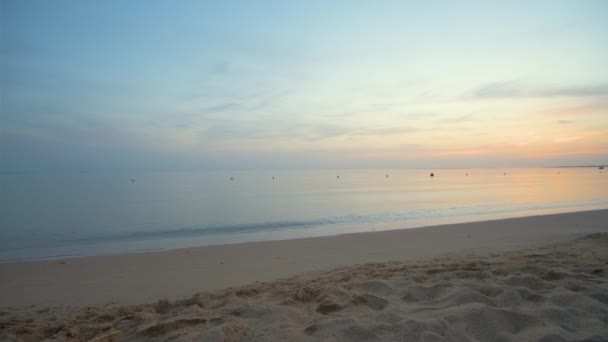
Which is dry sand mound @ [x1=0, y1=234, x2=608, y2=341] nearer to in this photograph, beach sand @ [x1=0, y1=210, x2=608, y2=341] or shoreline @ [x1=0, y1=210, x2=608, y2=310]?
beach sand @ [x1=0, y1=210, x2=608, y2=341]

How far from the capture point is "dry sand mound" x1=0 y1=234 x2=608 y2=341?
3314 mm

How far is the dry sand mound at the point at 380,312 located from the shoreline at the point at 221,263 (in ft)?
3.83

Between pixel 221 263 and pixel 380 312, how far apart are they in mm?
5639

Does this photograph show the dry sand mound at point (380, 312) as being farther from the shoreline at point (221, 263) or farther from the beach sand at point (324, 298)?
the shoreline at point (221, 263)

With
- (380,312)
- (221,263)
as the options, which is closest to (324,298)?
(380,312)

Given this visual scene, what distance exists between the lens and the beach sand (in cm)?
339

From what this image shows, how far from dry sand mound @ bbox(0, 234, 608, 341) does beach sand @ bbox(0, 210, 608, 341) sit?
2cm

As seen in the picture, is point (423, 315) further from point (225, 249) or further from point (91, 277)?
point (225, 249)

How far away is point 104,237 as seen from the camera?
14.3 meters

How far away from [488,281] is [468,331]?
175cm

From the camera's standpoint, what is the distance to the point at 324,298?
14.5 ft

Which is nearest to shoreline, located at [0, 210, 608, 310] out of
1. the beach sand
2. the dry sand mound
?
the beach sand

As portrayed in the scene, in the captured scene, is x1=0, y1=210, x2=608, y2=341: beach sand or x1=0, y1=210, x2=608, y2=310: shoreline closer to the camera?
x1=0, y1=210, x2=608, y2=341: beach sand

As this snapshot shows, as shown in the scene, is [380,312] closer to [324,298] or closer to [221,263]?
[324,298]
